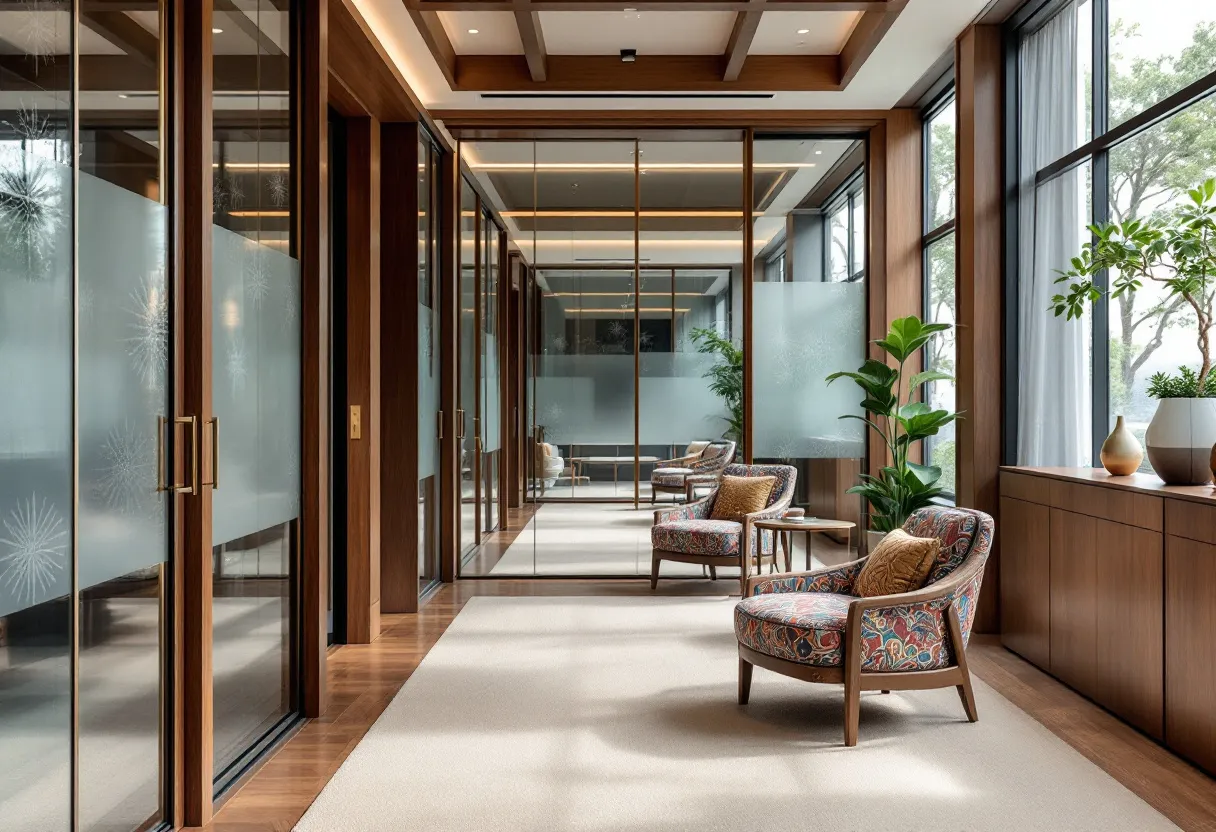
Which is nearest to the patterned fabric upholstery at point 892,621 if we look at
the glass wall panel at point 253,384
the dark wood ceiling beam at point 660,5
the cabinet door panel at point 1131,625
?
the cabinet door panel at point 1131,625

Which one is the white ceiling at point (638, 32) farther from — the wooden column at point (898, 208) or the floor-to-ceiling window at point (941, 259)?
the floor-to-ceiling window at point (941, 259)

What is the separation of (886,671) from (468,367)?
13.2 ft

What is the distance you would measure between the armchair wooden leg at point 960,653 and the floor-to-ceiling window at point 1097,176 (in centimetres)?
136

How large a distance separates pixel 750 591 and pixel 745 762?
3.31 ft

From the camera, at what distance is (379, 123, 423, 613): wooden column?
5.21m

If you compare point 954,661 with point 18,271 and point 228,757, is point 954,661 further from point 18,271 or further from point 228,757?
point 18,271

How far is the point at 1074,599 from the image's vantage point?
3801mm

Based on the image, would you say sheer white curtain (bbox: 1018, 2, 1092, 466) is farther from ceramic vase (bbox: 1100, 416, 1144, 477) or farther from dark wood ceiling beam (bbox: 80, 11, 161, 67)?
dark wood ceiling beam (bbox: 80, 11, 161, 67)

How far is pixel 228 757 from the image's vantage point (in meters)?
2.95

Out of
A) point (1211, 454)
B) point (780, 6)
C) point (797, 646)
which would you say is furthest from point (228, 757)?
point (780, 6)

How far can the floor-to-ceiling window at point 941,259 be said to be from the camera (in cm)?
574

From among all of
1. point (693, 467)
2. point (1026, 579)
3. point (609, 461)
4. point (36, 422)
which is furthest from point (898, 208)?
point (36, 422)

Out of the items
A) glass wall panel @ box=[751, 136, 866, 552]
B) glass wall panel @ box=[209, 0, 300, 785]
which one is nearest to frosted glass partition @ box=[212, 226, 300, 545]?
glass wall panel @ box=[209, 0, 300, 785]

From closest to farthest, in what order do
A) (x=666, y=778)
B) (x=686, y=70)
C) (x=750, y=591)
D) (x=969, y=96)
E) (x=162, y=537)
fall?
(x=162, y=537) < (x=666, y=778) < (x=750, y=591) < (x=969, y=96) < (x=686, y=70)
